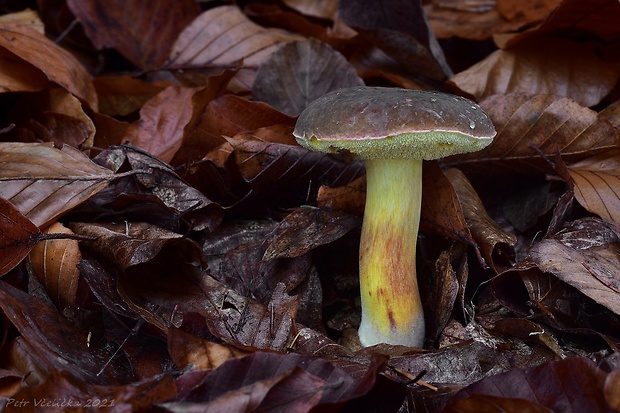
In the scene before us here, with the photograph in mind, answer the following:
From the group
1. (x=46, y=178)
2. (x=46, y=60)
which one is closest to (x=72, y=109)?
(x=46, y=60)

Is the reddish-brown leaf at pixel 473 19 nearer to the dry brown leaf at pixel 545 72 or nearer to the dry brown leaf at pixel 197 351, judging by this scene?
the dry brown leaf at pixel 545 72

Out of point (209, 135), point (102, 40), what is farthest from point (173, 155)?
point (102, 40)

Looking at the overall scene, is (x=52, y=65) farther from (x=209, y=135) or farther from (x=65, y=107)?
(x=209, y=135)

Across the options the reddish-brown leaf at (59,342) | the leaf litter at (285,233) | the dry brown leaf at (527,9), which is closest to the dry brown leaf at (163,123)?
the leaf litter at (285,233)

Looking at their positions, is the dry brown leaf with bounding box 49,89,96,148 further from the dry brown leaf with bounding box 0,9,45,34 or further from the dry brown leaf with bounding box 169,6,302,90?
the dry brown leaf with bounding box 169,6,302,90

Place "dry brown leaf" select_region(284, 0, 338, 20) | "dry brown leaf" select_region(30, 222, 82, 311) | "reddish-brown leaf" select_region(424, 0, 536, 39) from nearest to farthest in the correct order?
"dry brown leaf" select_region(30, 222, 82, 311)
"reddish-brown leaf" select_region(424, 0, 536, 39)
"dry brown leaf" select_region(284, 0, 338, 20)

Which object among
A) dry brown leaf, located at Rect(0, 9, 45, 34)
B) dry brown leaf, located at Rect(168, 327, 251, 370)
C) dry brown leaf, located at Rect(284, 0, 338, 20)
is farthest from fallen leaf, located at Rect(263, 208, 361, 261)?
dry brown leaf, located at Rect(284, 0, 338, 20)

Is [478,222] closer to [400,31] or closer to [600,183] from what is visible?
[600,183]
